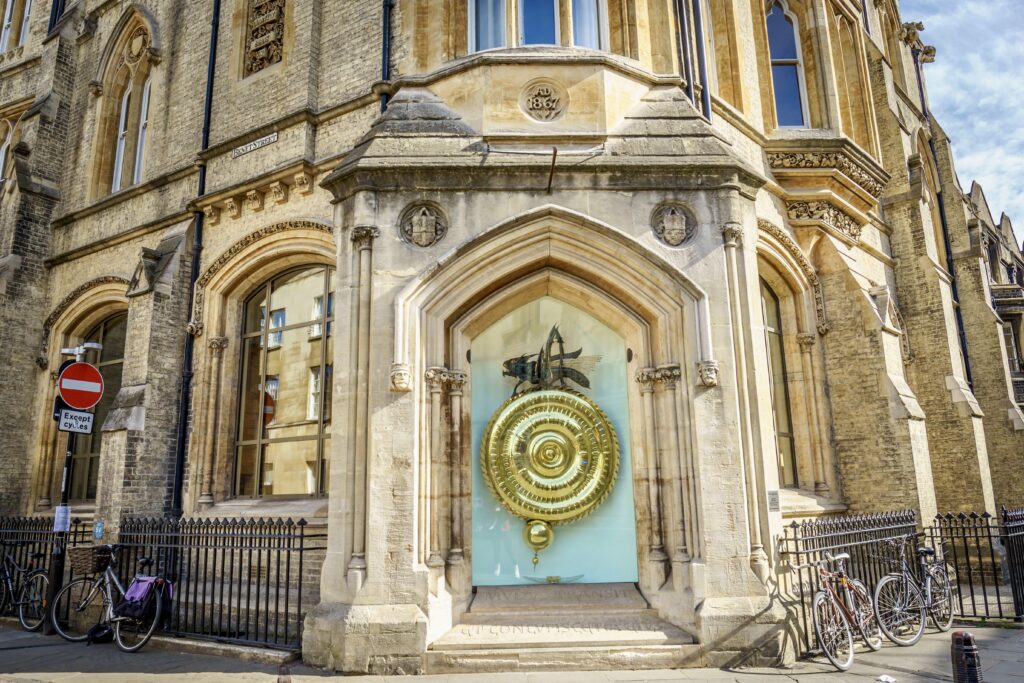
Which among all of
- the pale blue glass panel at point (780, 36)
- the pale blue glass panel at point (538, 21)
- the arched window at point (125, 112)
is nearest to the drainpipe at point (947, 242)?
the pale blue glass panel at point (780, 36)

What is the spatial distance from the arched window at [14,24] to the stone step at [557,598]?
17.8 m

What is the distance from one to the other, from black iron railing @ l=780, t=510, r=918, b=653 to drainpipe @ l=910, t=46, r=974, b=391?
724 cm

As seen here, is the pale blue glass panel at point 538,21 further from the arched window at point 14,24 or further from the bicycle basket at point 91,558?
the arched window at point 14,24

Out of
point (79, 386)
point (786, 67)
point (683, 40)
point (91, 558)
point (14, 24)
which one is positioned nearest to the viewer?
point (79, 386)

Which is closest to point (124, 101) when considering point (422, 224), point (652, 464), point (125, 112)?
point (125, 112)

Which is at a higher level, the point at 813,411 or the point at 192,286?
the point at 192,286

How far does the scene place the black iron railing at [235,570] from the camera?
7.40 meters

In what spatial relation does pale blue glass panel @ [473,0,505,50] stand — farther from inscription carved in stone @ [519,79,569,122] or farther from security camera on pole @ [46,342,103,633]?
security camera on pole @ [46,342,103,633]

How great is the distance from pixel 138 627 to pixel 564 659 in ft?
16.0

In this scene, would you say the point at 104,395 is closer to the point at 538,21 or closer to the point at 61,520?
the point at 61,520

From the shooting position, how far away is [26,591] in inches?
372

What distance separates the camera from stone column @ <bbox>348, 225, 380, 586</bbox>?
22.3ft

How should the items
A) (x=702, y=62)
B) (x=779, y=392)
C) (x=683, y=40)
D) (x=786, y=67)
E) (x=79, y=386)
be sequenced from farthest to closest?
(x=786, y=67) → (x=779, y=392) → (x=702, y=62) → (x=683, y=40) → (x=79, y=386)

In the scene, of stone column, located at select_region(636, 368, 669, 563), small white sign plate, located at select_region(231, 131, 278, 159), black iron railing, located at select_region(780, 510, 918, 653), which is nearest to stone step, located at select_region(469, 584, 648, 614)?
stone column, located at select_region(636, 368, 669, 563)
